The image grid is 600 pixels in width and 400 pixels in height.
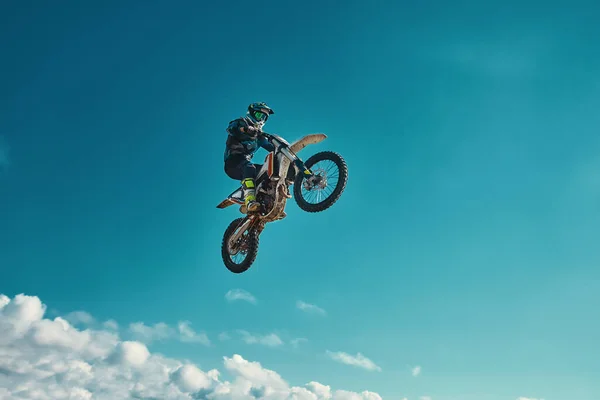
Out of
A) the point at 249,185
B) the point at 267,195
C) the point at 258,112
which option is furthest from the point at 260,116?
the point at 267,195

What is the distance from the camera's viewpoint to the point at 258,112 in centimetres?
1634

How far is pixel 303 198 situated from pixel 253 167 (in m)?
2.31

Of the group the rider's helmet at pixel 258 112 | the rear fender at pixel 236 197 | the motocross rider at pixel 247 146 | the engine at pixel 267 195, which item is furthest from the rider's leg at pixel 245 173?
the rider's helmet at pixel 258 112

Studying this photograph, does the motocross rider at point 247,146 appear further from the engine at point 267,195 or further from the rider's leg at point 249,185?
the engine at point 267,195

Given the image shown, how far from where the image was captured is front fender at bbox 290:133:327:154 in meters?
16.2

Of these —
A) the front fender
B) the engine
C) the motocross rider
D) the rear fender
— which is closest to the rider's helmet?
the motocross rider

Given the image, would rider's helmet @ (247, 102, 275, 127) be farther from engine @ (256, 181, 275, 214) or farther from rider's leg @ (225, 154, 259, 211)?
engine @ (256, 181, 275, 214)

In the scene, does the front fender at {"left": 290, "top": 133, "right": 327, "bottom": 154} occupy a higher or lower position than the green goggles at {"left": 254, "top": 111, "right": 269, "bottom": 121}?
lower

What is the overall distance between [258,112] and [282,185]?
2.40m

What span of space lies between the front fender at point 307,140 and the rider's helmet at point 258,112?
128 centimetres

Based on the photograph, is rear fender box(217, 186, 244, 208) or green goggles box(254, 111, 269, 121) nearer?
green goggles box(254, 111, 269, 121)

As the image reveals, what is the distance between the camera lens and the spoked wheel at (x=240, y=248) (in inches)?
670

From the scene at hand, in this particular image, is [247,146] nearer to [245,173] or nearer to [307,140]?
[245,173]

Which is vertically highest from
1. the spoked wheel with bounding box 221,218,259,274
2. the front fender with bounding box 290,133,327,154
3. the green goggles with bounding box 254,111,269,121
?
the green goggles with bounding box 254,111,269,121
